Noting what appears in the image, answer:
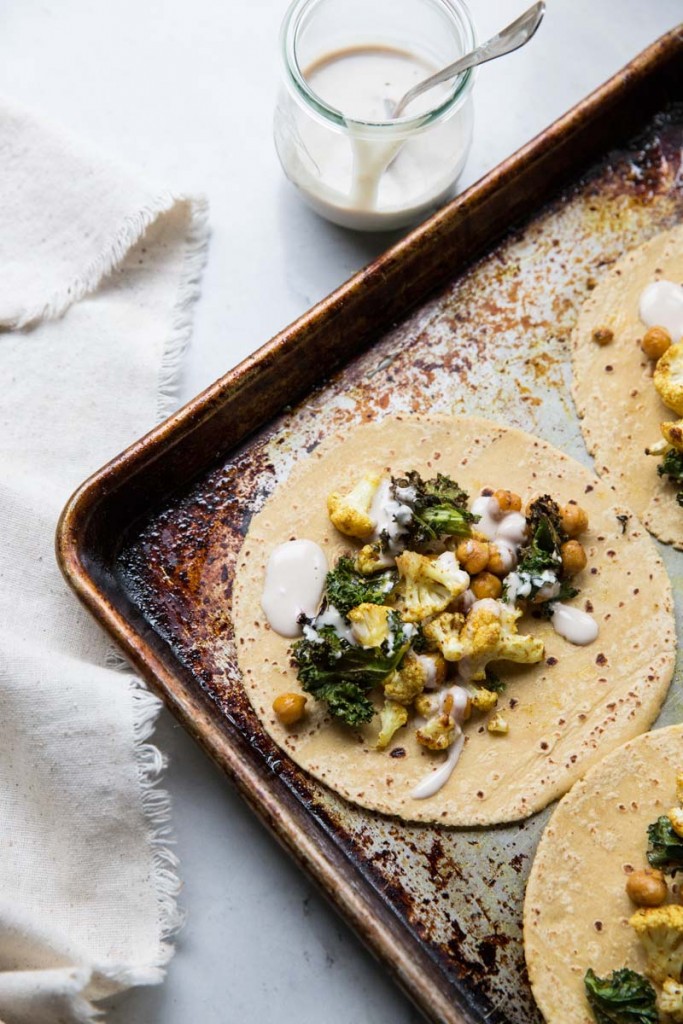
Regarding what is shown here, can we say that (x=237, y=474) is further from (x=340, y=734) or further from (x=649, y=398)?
(x=649, y=398)

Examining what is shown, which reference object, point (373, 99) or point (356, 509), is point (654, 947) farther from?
point (373, 99)

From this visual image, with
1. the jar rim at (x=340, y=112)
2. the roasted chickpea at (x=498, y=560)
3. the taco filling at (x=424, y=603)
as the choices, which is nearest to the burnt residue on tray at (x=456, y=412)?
the taco filling at (x=424, y=603)

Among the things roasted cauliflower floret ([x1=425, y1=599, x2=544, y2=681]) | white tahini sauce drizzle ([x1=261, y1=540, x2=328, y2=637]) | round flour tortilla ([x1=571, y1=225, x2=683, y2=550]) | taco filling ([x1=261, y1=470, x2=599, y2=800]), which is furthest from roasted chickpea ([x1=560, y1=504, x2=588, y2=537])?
white tahini sauce drizzle ([x1=261, y1=540, x2=328, y2=637])

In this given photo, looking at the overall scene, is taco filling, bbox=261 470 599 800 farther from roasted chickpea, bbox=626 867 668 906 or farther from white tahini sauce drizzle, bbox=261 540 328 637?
roasted chickpea, bbox=626 867 668 906

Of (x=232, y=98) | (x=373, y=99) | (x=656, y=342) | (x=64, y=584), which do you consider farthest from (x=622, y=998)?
(x=232, y=98)

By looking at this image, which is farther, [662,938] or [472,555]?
[472,555]
